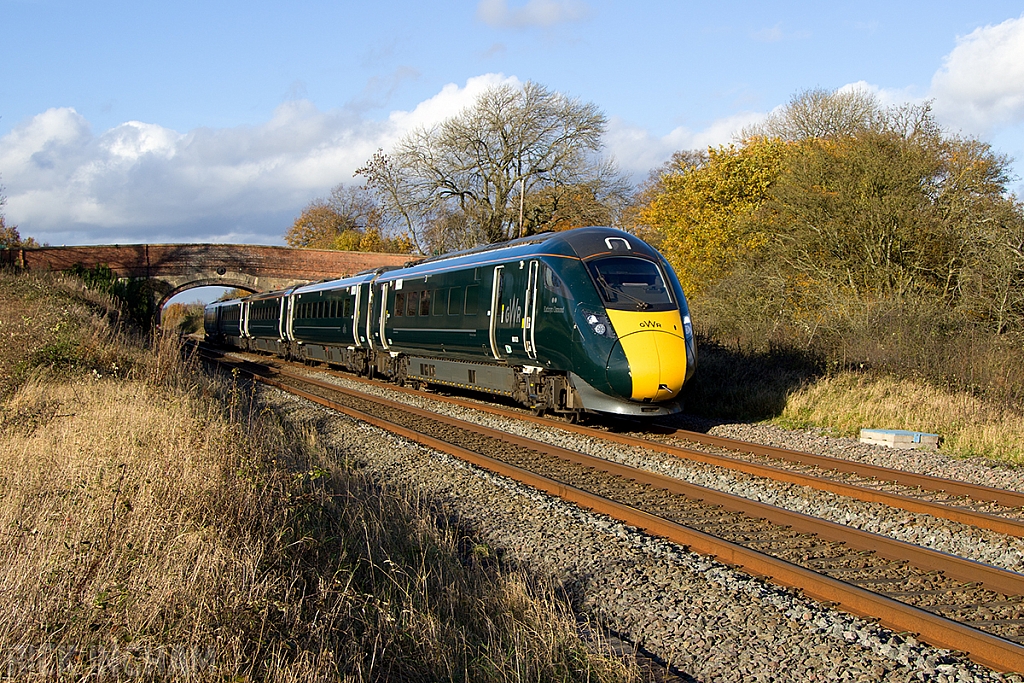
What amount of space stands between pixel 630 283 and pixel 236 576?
333 inches

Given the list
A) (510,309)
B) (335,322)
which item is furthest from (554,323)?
(335,322)

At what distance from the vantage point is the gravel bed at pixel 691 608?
4328mm

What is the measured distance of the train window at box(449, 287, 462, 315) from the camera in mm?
15750

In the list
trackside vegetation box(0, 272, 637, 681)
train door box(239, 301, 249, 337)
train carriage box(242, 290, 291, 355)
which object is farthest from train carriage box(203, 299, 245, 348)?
trackside vegetation box(0, 272, 637, 681)

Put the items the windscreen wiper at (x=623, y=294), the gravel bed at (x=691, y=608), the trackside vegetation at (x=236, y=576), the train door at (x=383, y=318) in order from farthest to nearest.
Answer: the train door at (x=383, y=318) < the windscreen wiper at (x=623, y=294) < the gravel bed at (x=691, y=608) < the trackside vegetation at (x=236, y=576)

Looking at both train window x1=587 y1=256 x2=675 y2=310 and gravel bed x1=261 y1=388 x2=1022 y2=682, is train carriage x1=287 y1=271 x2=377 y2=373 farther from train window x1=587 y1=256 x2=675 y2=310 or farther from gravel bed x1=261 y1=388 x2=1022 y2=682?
gravel bed x1=261 y1=388 x2=1022 y2=682

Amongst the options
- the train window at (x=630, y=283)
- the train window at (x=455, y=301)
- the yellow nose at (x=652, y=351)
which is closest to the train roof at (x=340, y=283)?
the train window at (x=455, y=301)

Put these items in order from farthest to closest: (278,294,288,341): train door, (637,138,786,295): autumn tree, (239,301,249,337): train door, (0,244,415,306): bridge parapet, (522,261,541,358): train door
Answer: (0,244,415,306): bridge parapet → (239,301,249,337): train door → (278,294,288,341): train door → (637,138,786,295): autumn tree → (522,261,541,358): train door

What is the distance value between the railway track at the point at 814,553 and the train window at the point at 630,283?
2.58 metres

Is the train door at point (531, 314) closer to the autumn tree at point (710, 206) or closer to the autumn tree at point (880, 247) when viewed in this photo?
the autumn tree at point (880, 247)

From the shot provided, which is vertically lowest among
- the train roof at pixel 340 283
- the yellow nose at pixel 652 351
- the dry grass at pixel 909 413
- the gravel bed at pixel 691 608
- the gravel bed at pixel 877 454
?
the gravel bed at pixel 691 608

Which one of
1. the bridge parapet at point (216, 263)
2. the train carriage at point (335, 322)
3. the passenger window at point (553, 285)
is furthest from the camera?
the bridge parapet at point (216, 263)

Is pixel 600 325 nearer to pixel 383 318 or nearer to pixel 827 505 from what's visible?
pixel 827 505

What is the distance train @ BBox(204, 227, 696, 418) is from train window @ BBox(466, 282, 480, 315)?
0.7 inches
